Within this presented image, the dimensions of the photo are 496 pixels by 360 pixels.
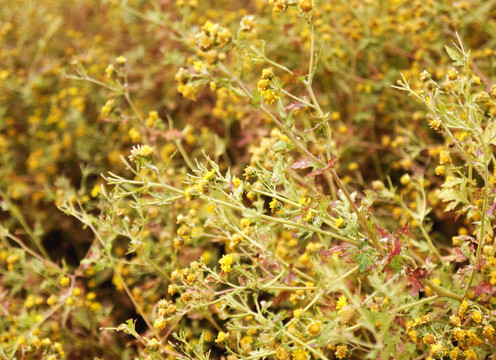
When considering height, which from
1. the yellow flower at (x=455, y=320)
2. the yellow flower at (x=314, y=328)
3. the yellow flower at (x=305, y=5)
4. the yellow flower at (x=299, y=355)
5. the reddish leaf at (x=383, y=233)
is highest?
the yellow flower at (x=305, y=5)

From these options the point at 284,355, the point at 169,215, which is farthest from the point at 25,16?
the point at 284,355

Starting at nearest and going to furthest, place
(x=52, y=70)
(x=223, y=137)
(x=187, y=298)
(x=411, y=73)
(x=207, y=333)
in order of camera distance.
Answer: (x=187, y=298) → (x=207, y=333) → (x=411, y=73) → (x=223, y=137) → (x=52, y=70)

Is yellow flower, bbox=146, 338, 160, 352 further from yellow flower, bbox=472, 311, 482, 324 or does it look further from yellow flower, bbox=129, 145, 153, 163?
yellow flower, bbox=472, 311, 482, 324

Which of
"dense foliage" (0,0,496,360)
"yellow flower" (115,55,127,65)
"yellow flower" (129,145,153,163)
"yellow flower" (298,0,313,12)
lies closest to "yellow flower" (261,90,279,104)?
"dense foliage" (0,0,496,360)

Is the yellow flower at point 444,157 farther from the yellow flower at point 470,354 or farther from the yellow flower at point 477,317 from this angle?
the yellow flower at point 470,354

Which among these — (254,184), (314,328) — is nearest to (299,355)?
(314,328)

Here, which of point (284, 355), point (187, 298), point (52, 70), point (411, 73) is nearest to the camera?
point (284, 355)

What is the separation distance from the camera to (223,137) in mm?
3465

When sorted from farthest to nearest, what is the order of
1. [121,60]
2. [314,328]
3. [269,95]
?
1. [121,60]
2. [269,95]
3. [314,328]

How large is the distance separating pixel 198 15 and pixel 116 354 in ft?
10.0

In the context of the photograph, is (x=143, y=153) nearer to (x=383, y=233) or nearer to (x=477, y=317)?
(x=383, y=233)

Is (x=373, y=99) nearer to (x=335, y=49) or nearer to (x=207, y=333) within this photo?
(x=335, y=49)

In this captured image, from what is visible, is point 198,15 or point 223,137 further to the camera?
point 198,15

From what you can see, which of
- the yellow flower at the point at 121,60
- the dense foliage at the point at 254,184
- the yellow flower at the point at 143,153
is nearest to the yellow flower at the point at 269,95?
the dense foliage at the point at 254,184
